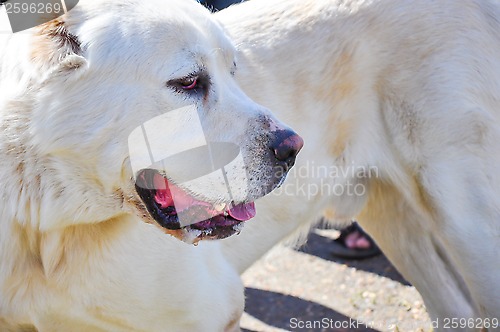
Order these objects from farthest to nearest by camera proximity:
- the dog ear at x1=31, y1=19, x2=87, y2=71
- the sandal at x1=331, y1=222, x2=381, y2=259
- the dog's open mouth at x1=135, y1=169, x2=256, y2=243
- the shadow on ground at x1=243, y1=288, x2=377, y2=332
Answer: the sandal at x1=331, y1=222, x2=381, y2=259 < the shadow on ground at x1=243, y1=288, x2=377, y2=332 < the dog's open mouth at x1=135, y1=169, x2=256, y2=243 < the dog ear at x1=31, y1=19, x2=87, y2=71

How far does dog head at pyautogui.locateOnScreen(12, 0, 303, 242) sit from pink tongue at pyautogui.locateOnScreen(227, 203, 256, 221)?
4 cm

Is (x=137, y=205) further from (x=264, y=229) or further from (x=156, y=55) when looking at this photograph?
(x=264, y=229)

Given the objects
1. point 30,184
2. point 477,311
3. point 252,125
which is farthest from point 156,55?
point 477,311

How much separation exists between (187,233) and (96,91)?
21.0 inches

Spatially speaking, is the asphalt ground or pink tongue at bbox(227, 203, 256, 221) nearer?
pink tongue at bbox(227, 203, 256, 221)

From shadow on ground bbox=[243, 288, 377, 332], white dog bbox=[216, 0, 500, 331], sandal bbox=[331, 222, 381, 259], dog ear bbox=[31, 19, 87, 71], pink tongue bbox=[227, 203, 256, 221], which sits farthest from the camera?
sandal bbox=[331, 222, 381, 259]

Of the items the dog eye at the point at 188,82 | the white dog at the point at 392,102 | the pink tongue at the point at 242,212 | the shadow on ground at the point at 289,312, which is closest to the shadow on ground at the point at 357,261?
the shadow on ground at the point at 289,312

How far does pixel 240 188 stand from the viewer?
2.27m

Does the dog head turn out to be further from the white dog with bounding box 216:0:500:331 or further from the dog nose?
the white dog with bounding box 216:0:500:331

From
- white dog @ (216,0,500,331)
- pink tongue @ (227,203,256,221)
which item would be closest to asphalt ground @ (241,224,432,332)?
white dog @ (216,0,500,331)

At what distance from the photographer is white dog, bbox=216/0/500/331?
9.33 ft

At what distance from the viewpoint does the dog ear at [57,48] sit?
2.11 metres

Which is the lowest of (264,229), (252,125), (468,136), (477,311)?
(477,311)

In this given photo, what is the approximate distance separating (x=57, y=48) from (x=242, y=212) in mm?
791
